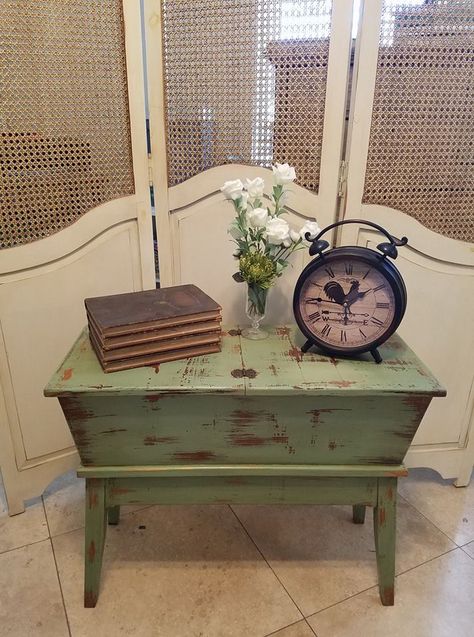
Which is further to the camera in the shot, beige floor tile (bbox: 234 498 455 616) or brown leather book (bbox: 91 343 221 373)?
beige floor tile (bbox: 234 498 455 616)

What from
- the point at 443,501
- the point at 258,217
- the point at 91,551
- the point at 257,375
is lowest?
the point at 443,501

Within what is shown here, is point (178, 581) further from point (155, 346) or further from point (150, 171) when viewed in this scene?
point (150, 171)

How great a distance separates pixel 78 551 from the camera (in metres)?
1.47

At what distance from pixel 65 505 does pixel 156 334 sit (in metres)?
0.93

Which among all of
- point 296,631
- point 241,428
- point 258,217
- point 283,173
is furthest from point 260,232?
point 296,631

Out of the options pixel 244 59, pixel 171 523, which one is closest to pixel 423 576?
pixel 171 523

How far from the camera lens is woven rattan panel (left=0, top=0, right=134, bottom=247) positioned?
124 centimetres

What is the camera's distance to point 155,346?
117 cm

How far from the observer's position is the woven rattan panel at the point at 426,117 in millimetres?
1255

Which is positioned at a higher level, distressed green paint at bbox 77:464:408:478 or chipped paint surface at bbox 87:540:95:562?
distressed green paint at bbox 77:464:408:478

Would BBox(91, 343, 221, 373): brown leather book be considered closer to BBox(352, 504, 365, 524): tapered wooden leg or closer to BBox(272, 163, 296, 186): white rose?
BBox(272, 163, 296, 186): white rose

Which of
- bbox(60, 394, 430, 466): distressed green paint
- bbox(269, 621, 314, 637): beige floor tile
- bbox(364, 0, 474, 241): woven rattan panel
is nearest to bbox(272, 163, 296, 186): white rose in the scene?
bbox(364, 0, 474, 241): woven rattan panel

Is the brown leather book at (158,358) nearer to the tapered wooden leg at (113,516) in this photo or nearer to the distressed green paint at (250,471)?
the distressed green paint at (250,471)

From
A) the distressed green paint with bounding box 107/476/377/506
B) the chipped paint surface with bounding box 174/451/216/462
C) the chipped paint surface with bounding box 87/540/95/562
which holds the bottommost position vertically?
the chipped paint surface with bounding box 87/540/95/562
